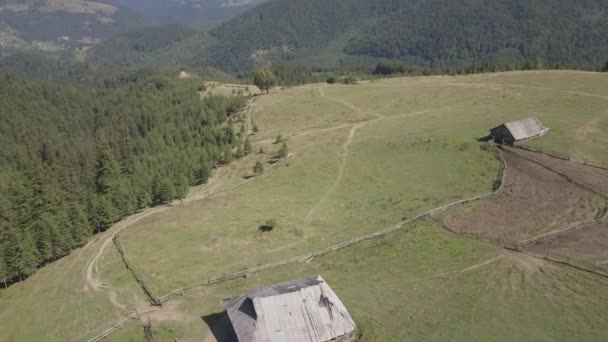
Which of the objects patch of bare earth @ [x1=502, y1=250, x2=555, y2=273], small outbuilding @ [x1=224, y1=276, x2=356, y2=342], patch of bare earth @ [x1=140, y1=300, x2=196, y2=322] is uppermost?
patch of bare earth @ [x1=502, y1=250, x2=555, y2=273]

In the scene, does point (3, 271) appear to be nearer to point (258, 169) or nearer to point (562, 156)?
point (258, 169)

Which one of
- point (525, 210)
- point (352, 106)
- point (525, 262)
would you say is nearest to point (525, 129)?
point (525, 210)

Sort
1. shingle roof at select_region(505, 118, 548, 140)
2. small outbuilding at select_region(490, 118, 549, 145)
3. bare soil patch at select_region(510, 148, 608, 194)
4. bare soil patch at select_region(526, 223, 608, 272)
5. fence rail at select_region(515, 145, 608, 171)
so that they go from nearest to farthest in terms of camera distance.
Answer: bare soil patch at select_region(526, 223, 608, 272) → bare soil patch at select_region(510, 148, 608, 194) → fence rail at select_region(515, 145, 608, 171) → small outbuilding at select_region(490, 118, 549, 145) → shingle roof at select_region(505, 118, 548, 140)

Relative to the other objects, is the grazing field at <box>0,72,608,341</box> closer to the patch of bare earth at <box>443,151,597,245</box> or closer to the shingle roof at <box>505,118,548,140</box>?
the patch of bare earth at <box>443,151,597,245</box>

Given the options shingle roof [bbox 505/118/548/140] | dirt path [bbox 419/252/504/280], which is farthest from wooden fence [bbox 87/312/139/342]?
shingle roof [bbox 505/118/548/140]

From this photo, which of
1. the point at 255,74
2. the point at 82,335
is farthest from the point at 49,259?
the point at 255,74

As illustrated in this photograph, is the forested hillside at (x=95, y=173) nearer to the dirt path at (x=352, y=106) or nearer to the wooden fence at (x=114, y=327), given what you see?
the wooden fence at (x=114, y=327)

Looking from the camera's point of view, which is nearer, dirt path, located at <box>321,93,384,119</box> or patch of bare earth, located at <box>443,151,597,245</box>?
patch of bare earth, located at <box>443,151,597,245</box>
